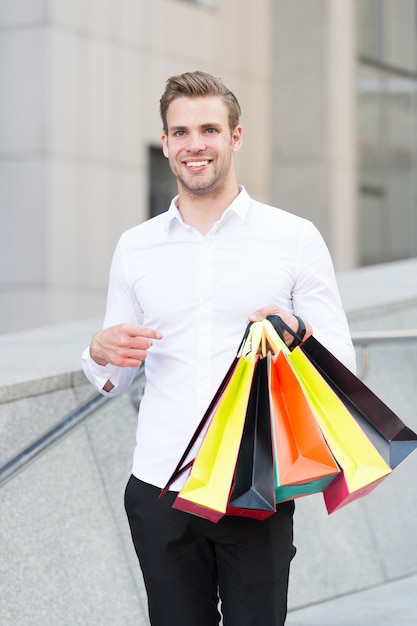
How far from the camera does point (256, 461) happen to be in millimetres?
2850

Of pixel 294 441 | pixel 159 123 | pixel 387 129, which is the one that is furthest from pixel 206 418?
pixel 387 129

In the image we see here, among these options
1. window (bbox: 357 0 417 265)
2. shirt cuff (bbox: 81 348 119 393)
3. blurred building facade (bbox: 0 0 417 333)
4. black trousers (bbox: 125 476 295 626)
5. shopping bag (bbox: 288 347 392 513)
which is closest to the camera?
shopping bag (bbox: 288 347 392 513)

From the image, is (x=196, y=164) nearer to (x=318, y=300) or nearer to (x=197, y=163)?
(x=197, y=163)

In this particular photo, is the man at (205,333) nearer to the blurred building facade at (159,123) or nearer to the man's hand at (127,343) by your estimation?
the man's hand at (127,343)

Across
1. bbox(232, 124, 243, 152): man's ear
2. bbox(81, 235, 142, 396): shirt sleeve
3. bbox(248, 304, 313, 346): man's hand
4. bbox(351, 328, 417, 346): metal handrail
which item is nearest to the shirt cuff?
bbox(81, 235, 142, 396): shirt sleeve

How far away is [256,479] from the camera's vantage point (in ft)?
9.31

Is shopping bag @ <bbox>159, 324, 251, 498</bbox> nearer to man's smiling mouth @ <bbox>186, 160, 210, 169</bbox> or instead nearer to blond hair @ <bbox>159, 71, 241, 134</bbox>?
man's smiling mouth @ <bbox>186, 160, 210, 169</bbox>

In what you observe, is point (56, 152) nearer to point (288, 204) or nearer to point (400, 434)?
point (288, 204)

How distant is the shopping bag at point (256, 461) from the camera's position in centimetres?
283

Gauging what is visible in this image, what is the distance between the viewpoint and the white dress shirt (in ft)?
10.2

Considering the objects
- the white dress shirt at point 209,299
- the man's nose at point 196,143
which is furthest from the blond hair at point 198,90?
the white dress shirt at point 209,299

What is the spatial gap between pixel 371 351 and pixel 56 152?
10043 millimetres

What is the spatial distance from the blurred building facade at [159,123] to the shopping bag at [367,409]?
41.8 ft

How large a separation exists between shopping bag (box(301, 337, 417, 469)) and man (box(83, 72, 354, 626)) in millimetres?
85
